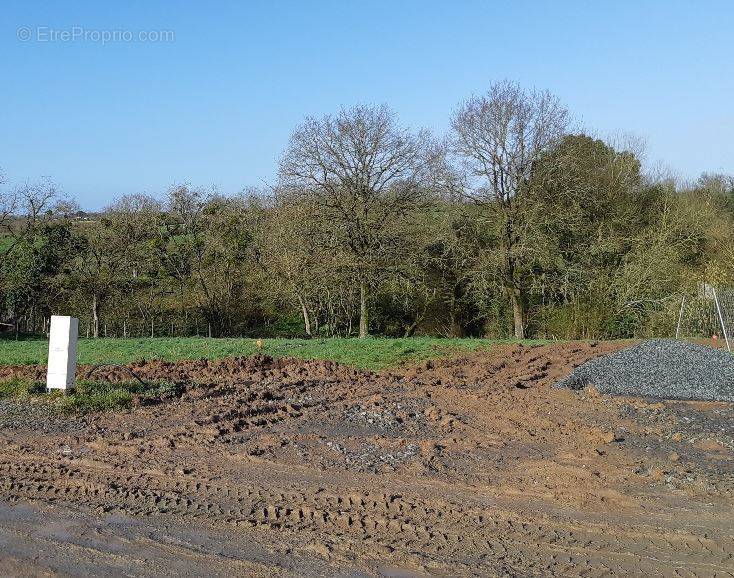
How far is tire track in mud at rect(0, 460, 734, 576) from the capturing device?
5.45 meters

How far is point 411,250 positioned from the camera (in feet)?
96.3

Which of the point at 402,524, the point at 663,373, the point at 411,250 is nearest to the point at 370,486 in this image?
the point at 402,524

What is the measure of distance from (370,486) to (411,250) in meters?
22.3

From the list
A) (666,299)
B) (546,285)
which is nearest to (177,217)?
(546,285)

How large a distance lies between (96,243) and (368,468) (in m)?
26.9

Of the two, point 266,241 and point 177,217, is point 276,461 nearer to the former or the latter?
point 266,241

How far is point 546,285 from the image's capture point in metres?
29.1

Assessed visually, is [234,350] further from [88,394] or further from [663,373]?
[663,373]

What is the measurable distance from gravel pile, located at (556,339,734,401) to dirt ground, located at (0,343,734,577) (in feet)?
3.66

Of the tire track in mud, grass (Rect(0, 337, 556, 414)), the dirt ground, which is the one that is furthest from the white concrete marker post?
the tire track in mud

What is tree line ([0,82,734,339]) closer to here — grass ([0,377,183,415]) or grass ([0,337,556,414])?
grass ([0,337,556,414])

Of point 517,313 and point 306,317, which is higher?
point 517,313

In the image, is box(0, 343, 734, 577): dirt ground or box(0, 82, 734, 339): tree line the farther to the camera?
box(0, 82, 734, 339): tree line

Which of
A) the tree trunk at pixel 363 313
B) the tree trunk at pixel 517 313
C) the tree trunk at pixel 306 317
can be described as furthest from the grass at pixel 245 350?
the tree trunk at pixel 306 317
